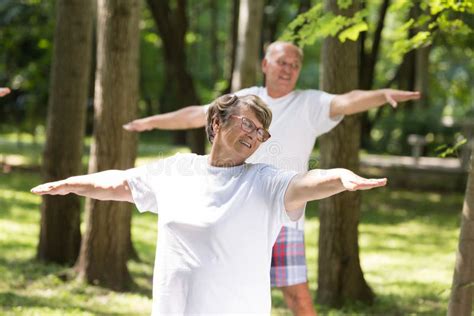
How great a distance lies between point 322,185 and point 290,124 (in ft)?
7.78

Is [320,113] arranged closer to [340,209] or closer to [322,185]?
[340,209]

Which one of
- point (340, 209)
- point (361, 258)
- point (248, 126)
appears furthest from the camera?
point (361, 258)

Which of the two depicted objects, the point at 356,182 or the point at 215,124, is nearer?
the point at 356,182

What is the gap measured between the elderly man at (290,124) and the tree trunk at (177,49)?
899cm

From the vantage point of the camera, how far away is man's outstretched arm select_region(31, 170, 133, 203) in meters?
3.31

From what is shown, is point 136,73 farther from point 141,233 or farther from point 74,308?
point 141,233

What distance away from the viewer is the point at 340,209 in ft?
24.2

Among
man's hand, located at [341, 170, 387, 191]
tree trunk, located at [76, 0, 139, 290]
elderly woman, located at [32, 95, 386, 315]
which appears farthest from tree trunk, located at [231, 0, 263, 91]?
man's hand, located at [341, 170, 387, 191]

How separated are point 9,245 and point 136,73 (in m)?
3.72

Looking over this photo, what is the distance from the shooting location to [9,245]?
10.4m

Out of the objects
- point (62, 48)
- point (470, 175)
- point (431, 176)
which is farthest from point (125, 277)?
point (431, 176)

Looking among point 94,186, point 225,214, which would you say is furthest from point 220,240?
point 94,186

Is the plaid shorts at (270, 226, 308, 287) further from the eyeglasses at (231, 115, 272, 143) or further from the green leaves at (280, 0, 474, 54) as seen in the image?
the eyeglasses at (231, 115, 272, 143)

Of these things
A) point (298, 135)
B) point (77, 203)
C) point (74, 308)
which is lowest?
point (74, 308)
